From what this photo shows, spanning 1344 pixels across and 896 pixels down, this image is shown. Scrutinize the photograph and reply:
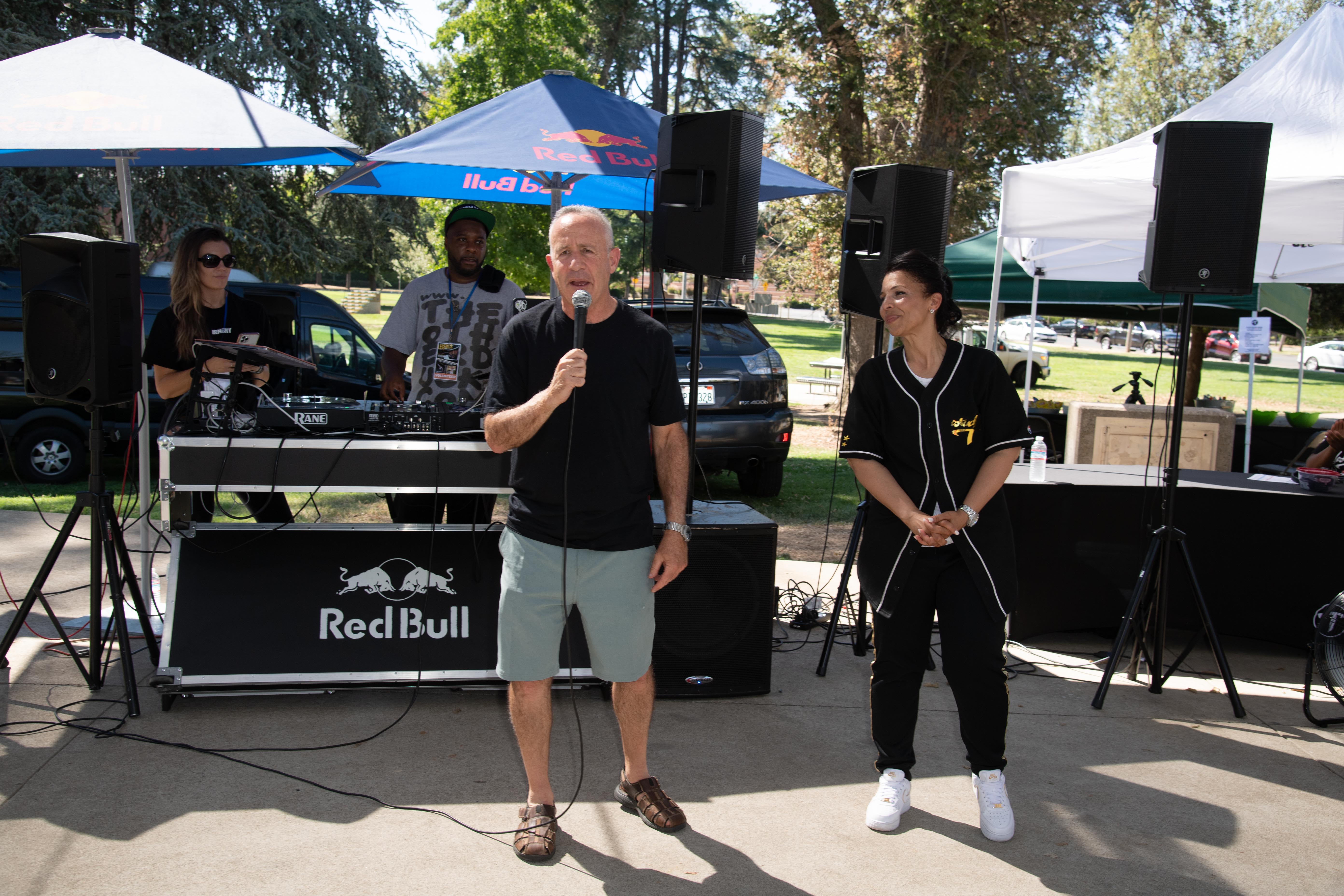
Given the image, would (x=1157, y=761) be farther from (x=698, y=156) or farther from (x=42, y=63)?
(x=42, y=63)

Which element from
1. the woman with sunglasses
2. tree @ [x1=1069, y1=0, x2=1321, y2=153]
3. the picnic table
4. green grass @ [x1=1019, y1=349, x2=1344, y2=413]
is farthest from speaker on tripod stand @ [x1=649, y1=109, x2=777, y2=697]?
tree @ [x1=1069, y1=0, x2=1321, y2=153]

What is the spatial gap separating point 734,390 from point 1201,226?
168 inches

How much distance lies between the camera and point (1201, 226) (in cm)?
420

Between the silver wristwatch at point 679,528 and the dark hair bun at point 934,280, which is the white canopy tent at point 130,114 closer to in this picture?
the silver wristwatch at point 679,528

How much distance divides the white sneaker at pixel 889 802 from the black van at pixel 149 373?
6.18m

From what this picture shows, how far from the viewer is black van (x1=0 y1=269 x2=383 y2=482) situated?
8.11 meters

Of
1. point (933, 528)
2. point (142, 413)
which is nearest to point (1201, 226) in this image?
point (933, 528)

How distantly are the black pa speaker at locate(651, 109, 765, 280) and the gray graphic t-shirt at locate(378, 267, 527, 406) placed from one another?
0.98m

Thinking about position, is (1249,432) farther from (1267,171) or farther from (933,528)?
(933,528)

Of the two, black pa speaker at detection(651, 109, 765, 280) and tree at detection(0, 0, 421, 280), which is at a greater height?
tree at detection(0, 0, 421, 280)

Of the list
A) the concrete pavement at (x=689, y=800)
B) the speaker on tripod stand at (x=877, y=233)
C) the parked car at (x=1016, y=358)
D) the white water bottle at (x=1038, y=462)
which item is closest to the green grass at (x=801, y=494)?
the white water bottle at (x=1038, y=462)

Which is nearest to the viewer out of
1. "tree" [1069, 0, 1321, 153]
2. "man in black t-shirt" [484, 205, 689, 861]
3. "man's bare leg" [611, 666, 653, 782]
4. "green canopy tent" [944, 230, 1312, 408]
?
"man in black t-shirt" [484, 205, 689, 861]

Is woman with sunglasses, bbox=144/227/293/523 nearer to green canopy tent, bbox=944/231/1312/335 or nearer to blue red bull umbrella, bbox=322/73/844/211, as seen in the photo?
blue red bull umbrella, bbox=322/73/844/211

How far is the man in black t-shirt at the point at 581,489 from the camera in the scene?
280 centimetres
